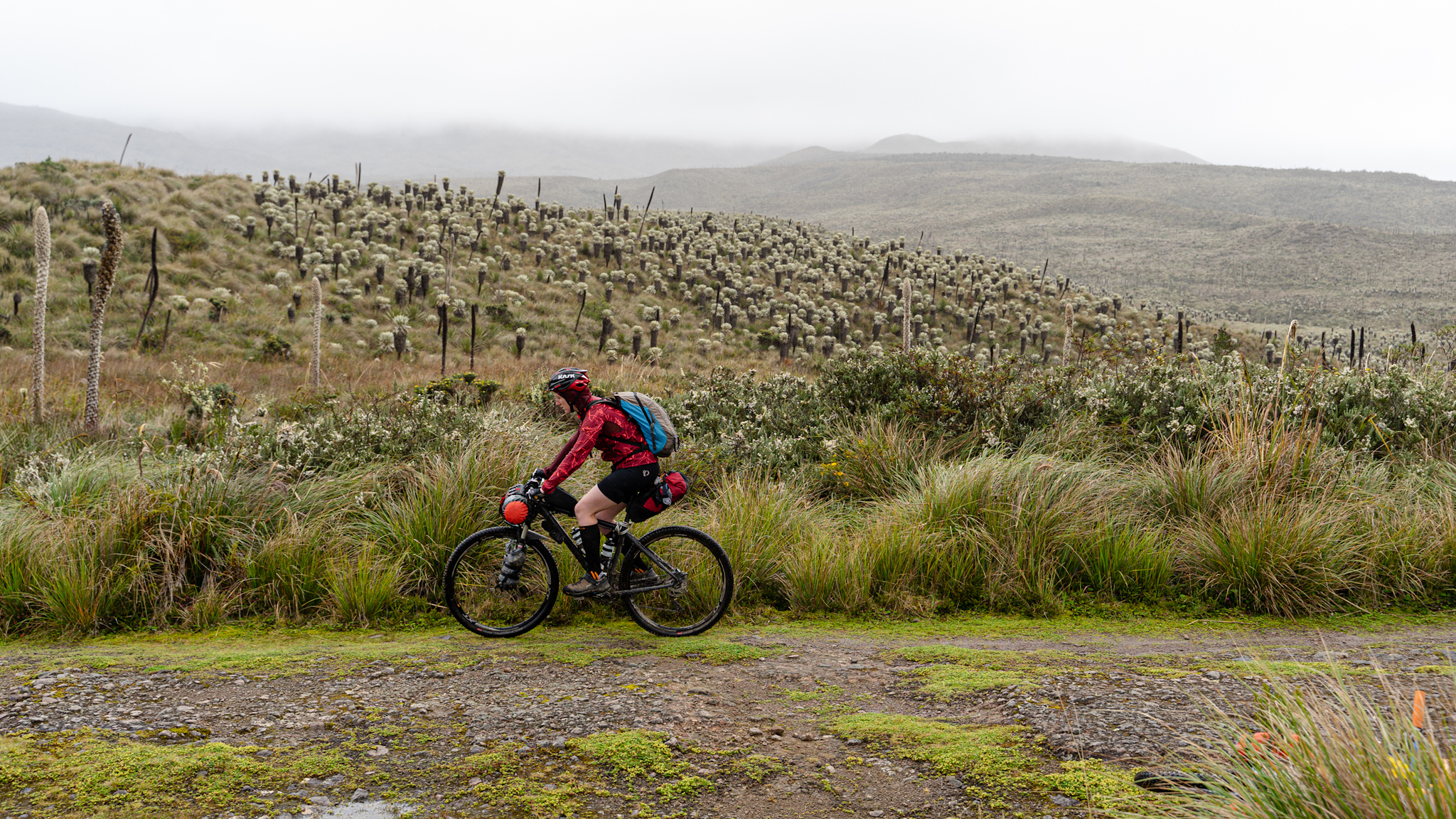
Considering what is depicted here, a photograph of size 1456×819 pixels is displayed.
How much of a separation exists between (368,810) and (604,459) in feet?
8.95

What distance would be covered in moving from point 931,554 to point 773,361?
21.4m

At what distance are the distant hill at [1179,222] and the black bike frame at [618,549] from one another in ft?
234

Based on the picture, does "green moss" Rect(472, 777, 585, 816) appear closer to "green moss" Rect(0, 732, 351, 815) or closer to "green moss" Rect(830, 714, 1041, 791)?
"green moss" Rect(0, 732, 351, 815)

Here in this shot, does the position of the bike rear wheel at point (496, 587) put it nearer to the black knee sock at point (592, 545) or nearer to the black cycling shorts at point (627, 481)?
the black knee sock at point (592, 545)

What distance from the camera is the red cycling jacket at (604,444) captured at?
540 centimetres

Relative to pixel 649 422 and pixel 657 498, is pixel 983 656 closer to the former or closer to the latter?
pixel 657 498

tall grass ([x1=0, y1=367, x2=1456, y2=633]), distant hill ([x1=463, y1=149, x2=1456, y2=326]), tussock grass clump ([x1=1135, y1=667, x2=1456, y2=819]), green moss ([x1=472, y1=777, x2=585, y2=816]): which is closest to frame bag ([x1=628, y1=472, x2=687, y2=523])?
tall grass ([x1=0, y1=367, x2=1456, y2=633])

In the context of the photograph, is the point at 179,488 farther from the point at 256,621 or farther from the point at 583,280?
the point at 583,280

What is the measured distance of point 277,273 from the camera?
26766 mm

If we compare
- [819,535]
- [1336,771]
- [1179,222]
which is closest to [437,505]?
[819,535]

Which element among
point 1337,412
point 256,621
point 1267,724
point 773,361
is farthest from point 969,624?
point 773,361

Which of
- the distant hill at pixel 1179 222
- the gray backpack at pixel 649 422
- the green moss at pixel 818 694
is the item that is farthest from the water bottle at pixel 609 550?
the distant hill at pixel 1179 222

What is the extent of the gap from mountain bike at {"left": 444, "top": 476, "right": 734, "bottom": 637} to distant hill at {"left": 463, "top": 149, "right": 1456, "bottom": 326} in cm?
7077

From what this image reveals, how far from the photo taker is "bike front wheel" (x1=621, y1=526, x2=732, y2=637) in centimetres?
592
